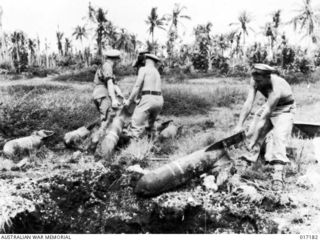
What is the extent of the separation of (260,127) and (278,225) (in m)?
1.63

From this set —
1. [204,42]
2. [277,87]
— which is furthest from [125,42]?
[277,87]

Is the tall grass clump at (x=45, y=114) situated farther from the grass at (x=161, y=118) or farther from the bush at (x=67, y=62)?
the bush at (x=67, y=62)

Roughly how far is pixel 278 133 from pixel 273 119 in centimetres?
32

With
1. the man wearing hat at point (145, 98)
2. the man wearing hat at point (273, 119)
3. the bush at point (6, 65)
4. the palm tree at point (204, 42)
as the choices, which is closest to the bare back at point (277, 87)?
the man wearing hat at point (273, 119)

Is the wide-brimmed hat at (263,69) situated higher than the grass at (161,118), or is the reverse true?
the wide-brimmed hat at (263,69)

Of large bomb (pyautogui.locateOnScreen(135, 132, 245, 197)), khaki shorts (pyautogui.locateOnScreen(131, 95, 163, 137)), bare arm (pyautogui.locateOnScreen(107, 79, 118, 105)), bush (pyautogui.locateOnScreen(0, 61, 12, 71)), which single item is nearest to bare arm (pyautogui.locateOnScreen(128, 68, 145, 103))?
khaki shorts (pyautogui.locateOnScreen(131, 95, 163, 137))

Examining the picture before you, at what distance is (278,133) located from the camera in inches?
217

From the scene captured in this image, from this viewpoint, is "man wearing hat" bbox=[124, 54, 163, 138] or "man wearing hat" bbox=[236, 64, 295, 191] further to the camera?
"man wearing hat" bbox=[124, 54, 163, 138]

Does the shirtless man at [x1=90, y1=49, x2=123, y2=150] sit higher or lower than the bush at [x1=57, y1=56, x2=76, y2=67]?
lower

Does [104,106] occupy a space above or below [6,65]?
below

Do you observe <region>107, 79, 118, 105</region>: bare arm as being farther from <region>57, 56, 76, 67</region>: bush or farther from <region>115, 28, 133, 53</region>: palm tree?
<region>57, 56, 76, 67</region>: bush

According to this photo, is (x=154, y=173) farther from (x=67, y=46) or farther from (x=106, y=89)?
(x=67, y=46)

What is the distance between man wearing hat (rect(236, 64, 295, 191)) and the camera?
5496 millimetres

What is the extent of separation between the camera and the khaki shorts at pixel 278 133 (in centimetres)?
549
